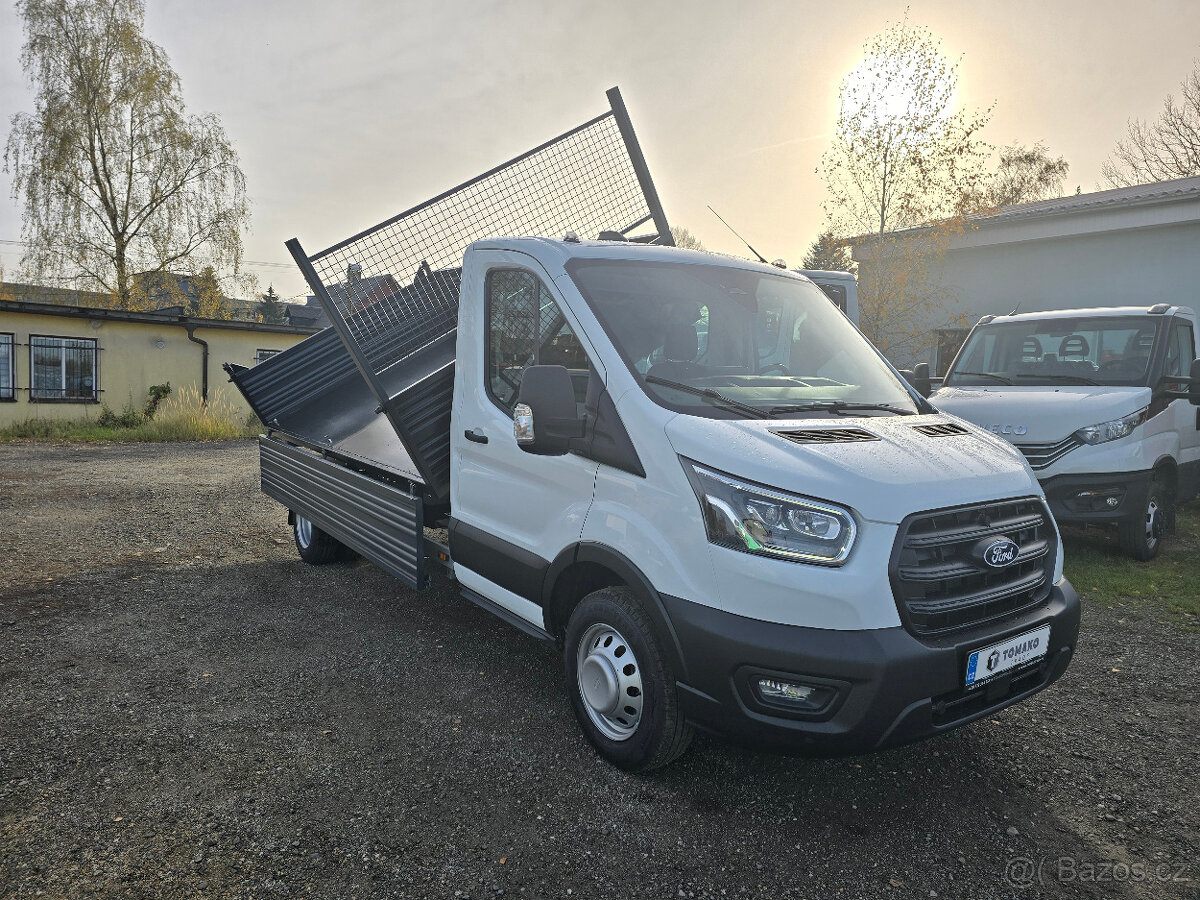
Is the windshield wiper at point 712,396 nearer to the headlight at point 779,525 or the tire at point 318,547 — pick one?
the headlight at point 779,525

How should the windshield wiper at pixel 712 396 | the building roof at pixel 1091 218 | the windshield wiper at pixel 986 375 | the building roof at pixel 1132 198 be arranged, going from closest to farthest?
the windshield wiper at pixel 712 396
the windshield wiper at pixel 986 375
the building roof at pixel 1132 198
the building roof at pixel 1091 218

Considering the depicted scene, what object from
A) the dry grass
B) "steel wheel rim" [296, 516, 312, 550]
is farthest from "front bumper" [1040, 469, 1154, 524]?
the dry grass

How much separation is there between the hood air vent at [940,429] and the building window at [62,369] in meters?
21.7

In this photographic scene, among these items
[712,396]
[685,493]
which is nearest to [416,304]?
[712,396]

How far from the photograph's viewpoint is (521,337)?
355 centimetres

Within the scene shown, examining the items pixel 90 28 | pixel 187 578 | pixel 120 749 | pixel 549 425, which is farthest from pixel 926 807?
pixel 90 28

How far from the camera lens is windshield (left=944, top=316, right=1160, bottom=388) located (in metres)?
6.55

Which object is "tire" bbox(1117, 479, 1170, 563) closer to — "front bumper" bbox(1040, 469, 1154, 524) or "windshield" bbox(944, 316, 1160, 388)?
"front bumper" bbox(1040, 469, 1154, 524)

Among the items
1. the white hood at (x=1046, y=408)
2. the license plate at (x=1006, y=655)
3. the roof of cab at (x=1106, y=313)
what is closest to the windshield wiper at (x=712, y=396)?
the license plate at (x=1006, y=655)

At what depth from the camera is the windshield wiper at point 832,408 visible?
2996 mm

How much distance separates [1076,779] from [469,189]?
4308 mm

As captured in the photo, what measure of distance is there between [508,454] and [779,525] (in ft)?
4.91

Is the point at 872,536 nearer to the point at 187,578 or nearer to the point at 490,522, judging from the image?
the point at 490,522

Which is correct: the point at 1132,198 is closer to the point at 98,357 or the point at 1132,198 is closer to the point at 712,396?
the point at 712,396
